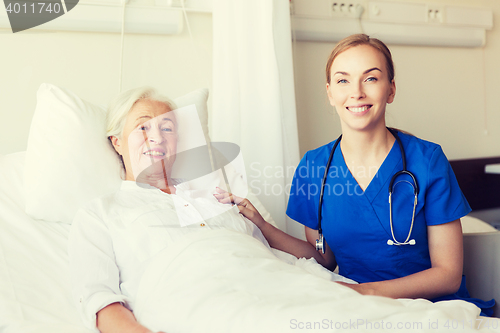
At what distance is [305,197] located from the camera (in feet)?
4.41

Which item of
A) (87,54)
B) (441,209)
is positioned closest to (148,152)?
(87,54)

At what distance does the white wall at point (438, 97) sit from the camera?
2174 millimetres

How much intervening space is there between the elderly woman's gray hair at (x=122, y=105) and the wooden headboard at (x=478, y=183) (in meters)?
1.85

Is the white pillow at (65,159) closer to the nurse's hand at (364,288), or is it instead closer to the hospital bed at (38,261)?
the hospital bed at (38,261)

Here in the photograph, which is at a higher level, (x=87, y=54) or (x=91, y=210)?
(x=87, y=54)

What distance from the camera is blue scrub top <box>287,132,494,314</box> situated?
1.12m

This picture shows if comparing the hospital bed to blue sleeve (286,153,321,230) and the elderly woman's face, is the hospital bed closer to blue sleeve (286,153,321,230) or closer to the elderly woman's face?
the elderly woman's face

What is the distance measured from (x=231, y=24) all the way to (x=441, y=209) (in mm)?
1108

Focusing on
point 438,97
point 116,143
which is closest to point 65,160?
point 116,143

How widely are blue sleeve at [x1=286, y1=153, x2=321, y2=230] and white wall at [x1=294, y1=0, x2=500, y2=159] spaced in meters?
0.85

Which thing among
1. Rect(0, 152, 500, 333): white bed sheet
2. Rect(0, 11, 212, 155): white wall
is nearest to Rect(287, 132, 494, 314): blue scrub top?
A: Rect(0, 152, 500, 333): white bed sheet

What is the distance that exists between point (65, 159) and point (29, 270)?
35 cm

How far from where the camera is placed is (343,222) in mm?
1196

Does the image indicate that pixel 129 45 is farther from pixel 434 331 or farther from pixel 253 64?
pixel 434 331
